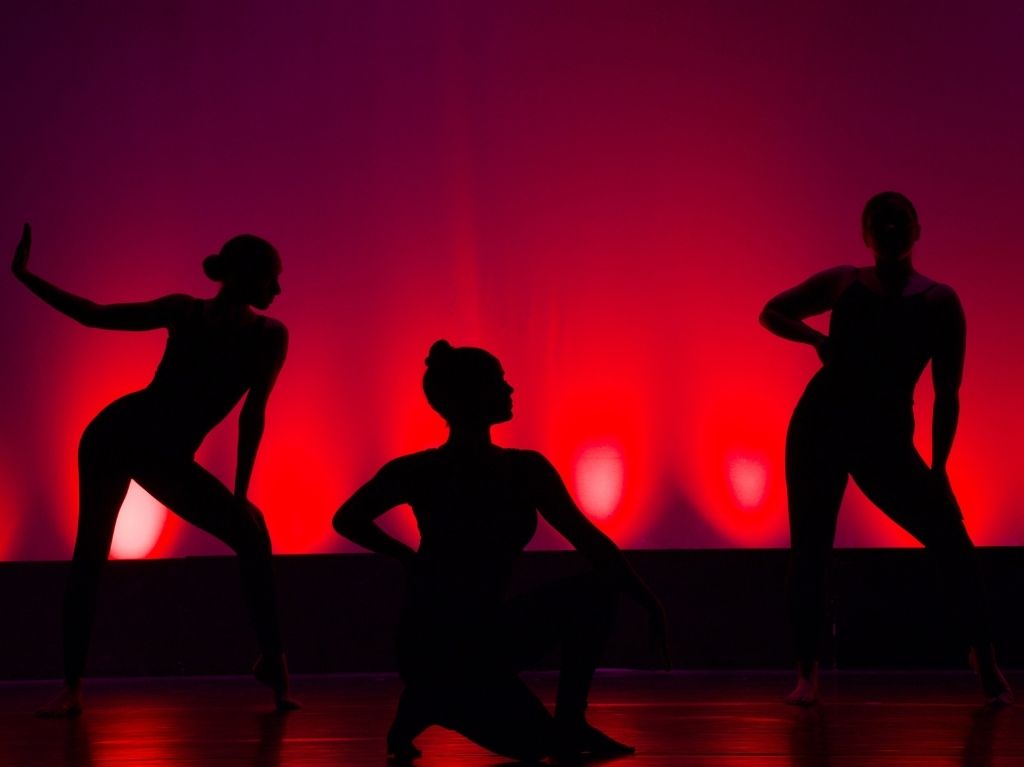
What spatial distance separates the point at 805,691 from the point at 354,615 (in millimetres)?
1732

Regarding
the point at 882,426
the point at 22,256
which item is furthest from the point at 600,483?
the point at 22,256

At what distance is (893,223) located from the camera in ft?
10.9

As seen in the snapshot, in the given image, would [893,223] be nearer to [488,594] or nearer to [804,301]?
[804,301]

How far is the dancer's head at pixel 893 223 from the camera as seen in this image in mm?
3322

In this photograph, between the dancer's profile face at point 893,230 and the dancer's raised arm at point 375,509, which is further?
the dancer's profile face at point 893,230

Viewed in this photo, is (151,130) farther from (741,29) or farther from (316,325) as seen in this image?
(741,29)

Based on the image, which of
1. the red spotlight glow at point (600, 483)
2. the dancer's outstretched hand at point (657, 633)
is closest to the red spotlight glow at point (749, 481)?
the red spotlight glow at point (600, 483)

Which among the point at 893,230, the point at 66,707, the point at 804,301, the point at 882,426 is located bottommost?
the point at 66,707

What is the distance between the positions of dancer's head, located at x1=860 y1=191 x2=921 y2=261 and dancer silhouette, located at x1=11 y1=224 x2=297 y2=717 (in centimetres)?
140

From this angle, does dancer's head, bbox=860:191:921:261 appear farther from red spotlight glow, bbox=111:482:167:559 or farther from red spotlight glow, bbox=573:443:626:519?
red spotlight glow, bbox=111:482:167:559

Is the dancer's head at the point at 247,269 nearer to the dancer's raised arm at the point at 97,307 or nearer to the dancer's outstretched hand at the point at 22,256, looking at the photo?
the dancer's raised arm at the point at 97,307

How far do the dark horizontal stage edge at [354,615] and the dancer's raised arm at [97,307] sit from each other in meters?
1.48

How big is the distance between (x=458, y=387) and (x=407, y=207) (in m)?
2.71

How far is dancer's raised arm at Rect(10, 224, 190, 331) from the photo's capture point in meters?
3.18
